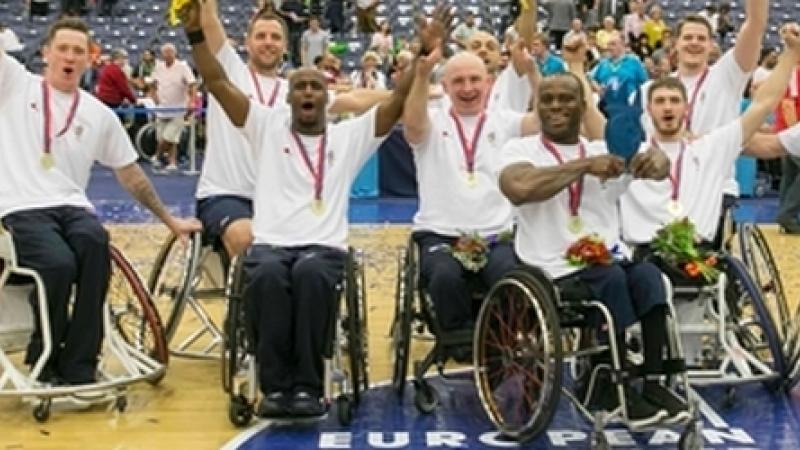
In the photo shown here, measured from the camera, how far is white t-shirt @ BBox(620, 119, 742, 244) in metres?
5.03

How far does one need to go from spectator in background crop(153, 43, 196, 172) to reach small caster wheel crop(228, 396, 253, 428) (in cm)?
1012

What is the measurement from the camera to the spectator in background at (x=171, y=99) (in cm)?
1462

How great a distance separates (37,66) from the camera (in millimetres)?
17688

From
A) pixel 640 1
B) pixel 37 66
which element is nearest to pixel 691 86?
pixel 640 1

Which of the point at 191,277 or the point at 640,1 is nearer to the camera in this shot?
the point at 191,277

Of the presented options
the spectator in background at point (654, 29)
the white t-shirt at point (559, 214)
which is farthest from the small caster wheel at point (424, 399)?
the spectator in background at point (654, 29)

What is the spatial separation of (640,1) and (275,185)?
43.7ft

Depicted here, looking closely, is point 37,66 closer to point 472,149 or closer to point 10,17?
point 10,17

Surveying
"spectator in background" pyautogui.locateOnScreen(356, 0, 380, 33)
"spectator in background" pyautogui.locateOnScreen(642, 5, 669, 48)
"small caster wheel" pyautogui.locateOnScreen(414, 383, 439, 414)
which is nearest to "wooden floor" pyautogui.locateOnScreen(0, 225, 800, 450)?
"small caster wheel" pyautogui.locateOnScreen(414, 383, 439, 414)

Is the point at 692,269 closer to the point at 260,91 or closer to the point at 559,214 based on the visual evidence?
the point at 559,214

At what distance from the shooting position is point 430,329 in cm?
496

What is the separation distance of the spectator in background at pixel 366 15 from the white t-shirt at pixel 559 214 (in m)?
14.3

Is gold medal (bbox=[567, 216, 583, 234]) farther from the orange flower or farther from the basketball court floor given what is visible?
the basketball court floor

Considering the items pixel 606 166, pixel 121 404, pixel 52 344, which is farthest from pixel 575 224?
pixel 52 344
